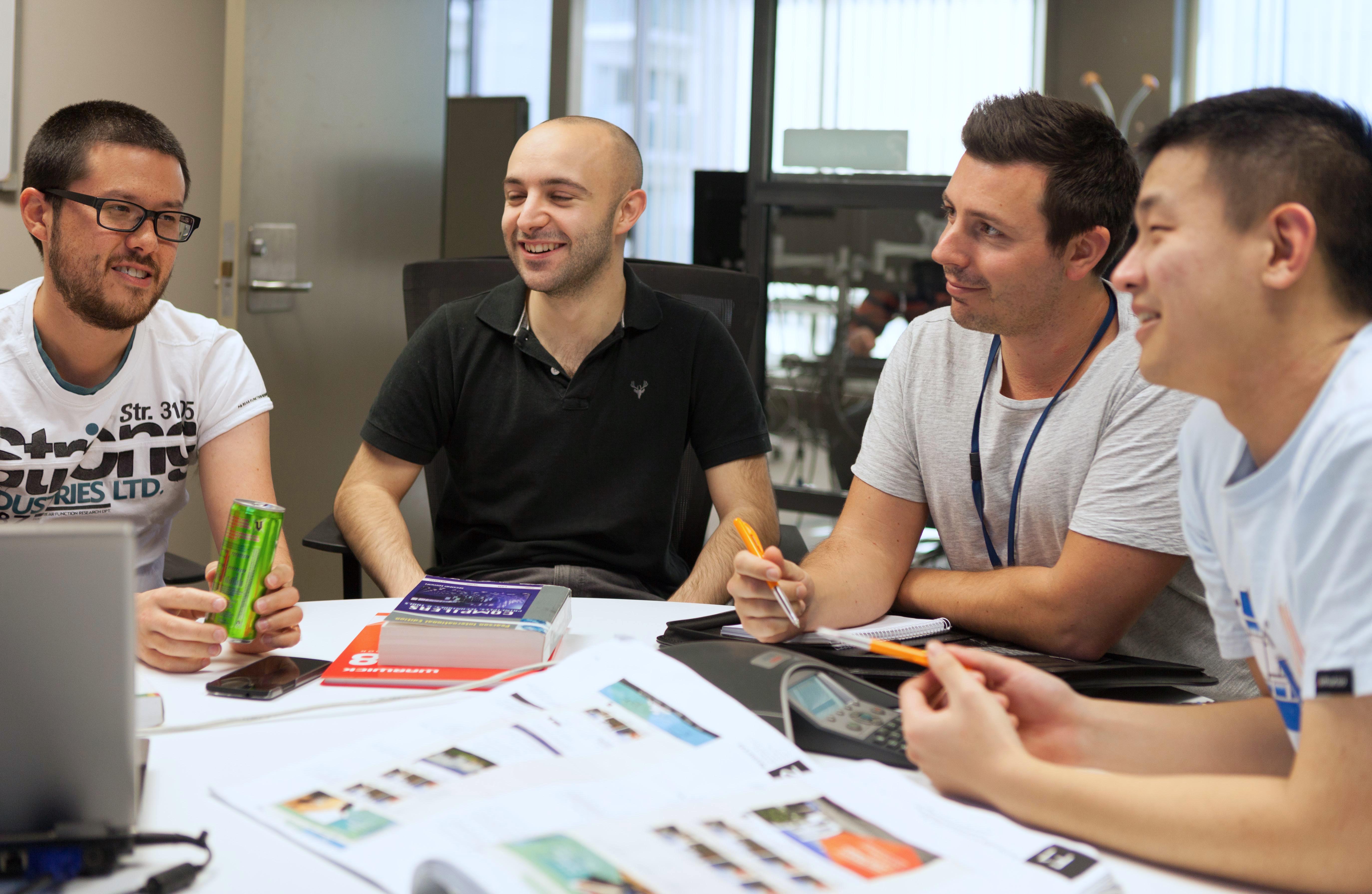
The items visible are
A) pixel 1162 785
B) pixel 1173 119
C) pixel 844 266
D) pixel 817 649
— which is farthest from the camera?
pixel 844 266

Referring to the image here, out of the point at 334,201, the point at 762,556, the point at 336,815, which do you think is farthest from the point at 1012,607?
the point at 334,201

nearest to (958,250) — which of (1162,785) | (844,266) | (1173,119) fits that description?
(1173,119)

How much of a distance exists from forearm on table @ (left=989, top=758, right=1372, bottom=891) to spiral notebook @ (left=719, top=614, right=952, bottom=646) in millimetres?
422

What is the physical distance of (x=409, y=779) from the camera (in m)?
0.85

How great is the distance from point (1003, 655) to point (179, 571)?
4.54 feet

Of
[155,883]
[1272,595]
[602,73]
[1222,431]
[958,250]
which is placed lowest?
[155,883]

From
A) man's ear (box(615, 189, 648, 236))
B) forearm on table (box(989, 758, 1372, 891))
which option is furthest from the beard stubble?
forearm on table (box(989, 758, 1372, 891))

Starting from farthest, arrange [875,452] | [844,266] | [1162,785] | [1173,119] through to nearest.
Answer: [844,266], [875,452], [1173,119], [1162,785]

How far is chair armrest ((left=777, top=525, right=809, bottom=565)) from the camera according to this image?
74.6 inches

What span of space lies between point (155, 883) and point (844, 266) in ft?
13.5

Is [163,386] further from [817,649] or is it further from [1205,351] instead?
[1205,351]

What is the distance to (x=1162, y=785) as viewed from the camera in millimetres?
818

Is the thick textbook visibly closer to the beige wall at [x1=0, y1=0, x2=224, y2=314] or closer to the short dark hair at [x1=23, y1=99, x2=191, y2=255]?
the short dark hair at [x1=23, y1=99, x2=191, y2=255]

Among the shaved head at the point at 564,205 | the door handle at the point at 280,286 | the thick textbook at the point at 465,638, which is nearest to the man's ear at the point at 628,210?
the shaved head at the point at 564,205
